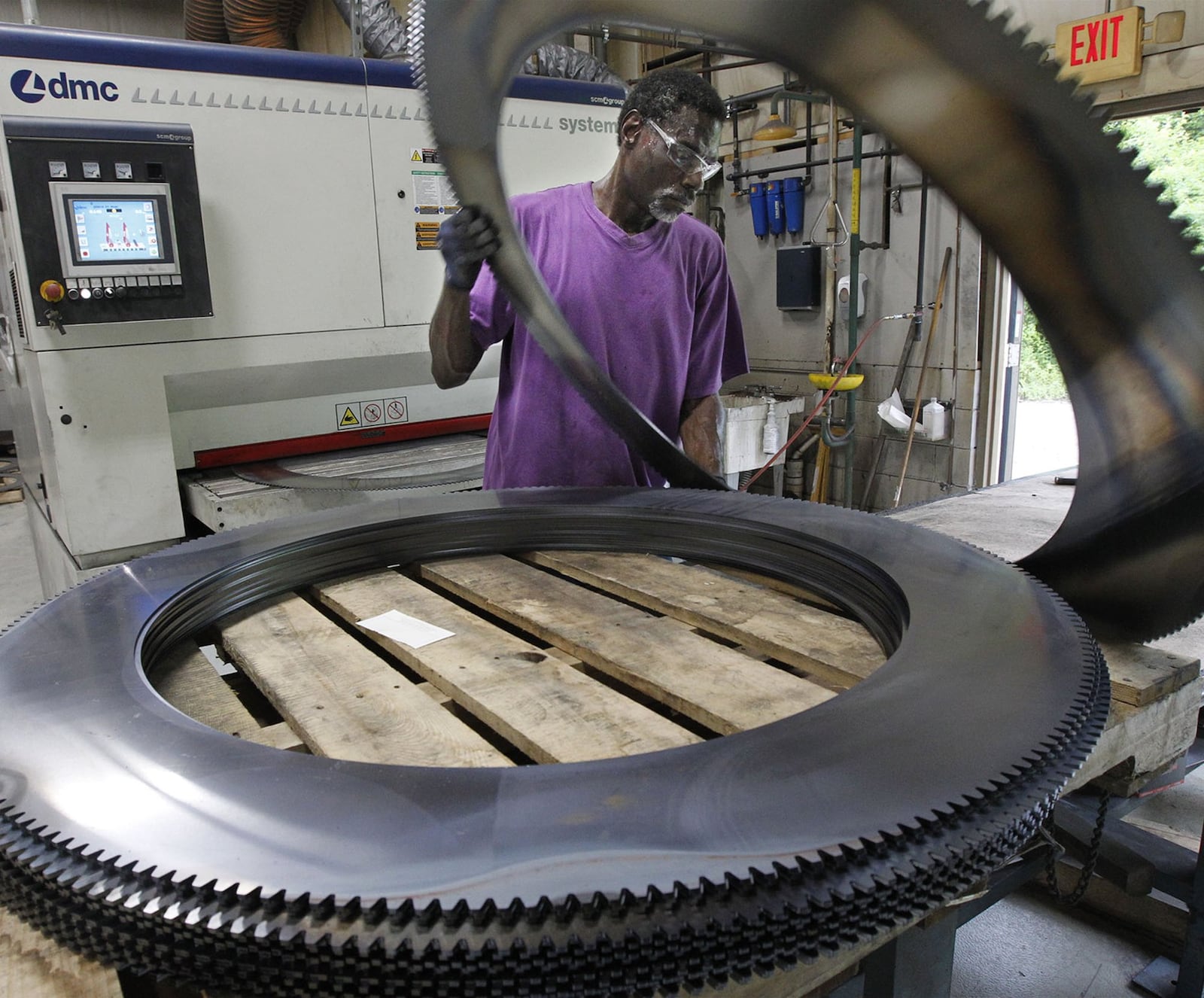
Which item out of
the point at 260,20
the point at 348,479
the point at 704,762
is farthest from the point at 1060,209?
the point at 260,20

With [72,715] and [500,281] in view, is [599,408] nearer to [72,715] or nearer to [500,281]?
[500,281]

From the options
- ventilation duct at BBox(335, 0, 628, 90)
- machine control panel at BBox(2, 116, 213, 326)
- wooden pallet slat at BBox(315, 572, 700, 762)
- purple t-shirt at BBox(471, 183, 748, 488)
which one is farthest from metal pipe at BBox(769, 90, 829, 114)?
wooden pallet slat at BBox(315, 572, 700, 762)

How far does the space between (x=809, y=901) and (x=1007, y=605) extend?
54 centimetres

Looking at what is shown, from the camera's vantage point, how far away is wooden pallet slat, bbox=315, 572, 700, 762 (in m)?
0.85

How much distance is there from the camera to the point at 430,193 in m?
2.56

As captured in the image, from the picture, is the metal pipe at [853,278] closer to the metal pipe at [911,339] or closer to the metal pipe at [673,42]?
the metal pipe at [911,339]

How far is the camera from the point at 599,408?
60.2 inches

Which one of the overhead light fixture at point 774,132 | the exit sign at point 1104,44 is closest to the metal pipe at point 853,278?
the overhead light fixture at point 774,132

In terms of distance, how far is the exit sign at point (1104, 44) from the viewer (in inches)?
121

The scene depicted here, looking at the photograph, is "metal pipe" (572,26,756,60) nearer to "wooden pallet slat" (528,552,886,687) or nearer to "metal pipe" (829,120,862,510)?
"metal pipe" (829,120,862,510)

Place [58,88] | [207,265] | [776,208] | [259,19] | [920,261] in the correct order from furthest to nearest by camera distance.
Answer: [776,208] → [920,261] → [259,19] → [207,265] → [58,88]

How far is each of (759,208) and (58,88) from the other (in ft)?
11.6

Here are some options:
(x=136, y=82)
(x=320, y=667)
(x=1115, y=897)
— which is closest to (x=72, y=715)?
(x=320, y=667)

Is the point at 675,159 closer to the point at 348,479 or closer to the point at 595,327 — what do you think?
the point at 595,327
